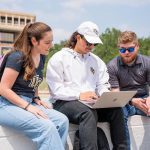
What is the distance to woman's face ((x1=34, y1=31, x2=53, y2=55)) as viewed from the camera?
3182 mm

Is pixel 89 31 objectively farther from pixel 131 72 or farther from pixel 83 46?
pixel 131 72

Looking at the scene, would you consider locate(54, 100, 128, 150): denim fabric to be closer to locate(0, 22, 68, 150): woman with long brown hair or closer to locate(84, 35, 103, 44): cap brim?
locate(0, 22, 68, 150): woman with long brown hair

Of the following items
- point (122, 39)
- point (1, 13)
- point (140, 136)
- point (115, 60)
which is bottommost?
point (1, 13)

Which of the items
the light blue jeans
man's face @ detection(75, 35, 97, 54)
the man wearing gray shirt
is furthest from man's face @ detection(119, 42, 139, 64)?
the light blue jeans

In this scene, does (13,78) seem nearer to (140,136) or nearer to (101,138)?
(101,138)

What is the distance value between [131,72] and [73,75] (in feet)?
2.36

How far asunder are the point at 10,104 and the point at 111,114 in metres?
0.97

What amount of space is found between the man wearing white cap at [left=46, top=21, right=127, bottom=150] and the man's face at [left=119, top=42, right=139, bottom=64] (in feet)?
0.85

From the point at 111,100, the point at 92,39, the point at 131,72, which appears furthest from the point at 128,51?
the point at 111,100

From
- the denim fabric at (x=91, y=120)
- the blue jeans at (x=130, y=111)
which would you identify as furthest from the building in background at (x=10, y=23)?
the denim fabric at (x=91, y=120)

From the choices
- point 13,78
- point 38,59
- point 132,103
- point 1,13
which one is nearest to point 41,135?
point 13,78

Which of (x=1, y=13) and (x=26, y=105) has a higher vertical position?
(x=26, y=105)

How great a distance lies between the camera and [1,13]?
7750 cm

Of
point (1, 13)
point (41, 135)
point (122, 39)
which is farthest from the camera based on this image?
point (1, 13)
